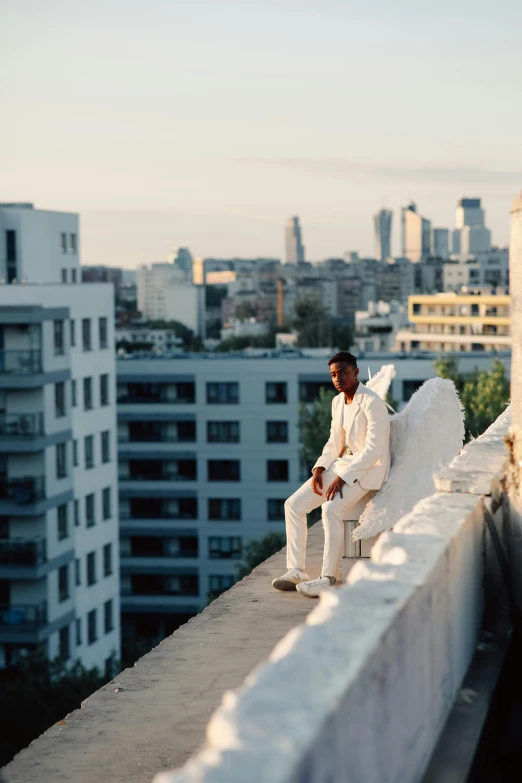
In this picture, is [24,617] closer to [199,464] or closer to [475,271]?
[199,464]

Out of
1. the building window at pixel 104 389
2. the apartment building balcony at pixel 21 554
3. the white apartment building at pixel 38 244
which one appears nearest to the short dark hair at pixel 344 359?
the apartment building balcony at pixel 21 554

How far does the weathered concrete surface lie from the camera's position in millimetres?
5070

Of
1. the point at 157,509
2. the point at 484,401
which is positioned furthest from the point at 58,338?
the point at 157,509

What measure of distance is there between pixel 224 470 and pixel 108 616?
1628 centimetres

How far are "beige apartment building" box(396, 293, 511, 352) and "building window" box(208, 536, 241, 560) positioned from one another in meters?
51.2

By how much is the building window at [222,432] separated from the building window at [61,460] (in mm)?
18916

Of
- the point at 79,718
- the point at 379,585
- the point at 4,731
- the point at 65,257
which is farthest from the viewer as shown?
the point at 65,257

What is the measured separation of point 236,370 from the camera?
204ft

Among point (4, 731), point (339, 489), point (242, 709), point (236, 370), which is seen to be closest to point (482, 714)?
point (242, 709)

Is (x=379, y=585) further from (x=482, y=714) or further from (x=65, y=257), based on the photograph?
(x=65, y=257)

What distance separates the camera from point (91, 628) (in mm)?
46125

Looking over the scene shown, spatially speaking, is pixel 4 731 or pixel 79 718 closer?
pixel 79 718

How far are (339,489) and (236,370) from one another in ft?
179

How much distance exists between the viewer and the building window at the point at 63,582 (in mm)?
43656
